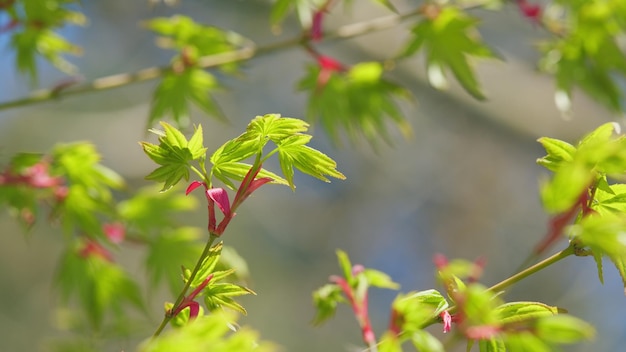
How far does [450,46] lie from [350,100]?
0.58 ft

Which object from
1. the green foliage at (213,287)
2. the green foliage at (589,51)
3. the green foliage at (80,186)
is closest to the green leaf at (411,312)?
the green foliage at (213,287)

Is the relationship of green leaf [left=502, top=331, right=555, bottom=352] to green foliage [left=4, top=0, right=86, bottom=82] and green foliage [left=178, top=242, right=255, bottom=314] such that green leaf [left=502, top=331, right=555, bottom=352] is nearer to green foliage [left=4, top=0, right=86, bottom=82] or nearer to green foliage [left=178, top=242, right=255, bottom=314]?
green foliage [left=178, top=242, right=255, bottom=314]

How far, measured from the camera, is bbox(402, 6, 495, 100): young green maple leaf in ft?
3.61

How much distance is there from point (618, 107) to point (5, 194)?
35.0 inches

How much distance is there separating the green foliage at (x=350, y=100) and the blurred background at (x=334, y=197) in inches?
109

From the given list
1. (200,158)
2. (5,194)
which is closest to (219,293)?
(200,158)

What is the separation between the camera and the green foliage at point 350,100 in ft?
3.92

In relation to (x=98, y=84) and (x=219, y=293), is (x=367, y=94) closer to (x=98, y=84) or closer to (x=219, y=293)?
(x=98, y=84)

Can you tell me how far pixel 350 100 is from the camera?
3.96 ft

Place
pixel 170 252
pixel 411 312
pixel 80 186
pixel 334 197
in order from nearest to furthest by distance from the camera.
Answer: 1. pixel 411 312
2. pixel 80 186
3. pixel 170 252
4. pixel 334 197

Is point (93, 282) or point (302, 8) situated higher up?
point (302, 8)

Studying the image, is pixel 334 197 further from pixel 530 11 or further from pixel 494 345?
pixel 494 345

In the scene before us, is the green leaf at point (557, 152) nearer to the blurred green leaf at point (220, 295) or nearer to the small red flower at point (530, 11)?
the blurred green leaf at point (220, 295)

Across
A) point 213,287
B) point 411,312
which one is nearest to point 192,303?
point 213,287
